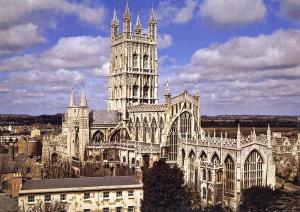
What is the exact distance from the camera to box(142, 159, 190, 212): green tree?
49.9 m

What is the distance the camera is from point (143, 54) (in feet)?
315

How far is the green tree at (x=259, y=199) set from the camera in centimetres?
5312

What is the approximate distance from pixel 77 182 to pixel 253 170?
24.8 metres

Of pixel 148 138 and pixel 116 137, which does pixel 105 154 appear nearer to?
pixel 116 137

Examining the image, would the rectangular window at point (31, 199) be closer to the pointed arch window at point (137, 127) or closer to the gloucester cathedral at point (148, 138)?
the gloucester cathedral at point (148, 138)

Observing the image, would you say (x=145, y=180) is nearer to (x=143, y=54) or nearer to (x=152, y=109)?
(x=152, y=109)

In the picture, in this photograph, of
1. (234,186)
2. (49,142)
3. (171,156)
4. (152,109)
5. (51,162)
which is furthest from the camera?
(49,142)

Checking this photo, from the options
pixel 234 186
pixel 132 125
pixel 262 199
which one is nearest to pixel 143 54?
pixel 132 125

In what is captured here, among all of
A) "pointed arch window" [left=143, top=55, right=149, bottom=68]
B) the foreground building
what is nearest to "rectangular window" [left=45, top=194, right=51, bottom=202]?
the foreground building

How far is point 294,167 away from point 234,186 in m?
32.7

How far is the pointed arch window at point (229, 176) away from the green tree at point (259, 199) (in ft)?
12.9

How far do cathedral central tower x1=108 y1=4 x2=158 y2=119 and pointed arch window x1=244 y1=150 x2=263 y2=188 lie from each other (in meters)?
36.4

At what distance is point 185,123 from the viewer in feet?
251

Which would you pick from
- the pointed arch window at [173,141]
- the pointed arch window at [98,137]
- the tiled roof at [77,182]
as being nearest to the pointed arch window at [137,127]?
Answer: the pointed arch window at [98,137]
